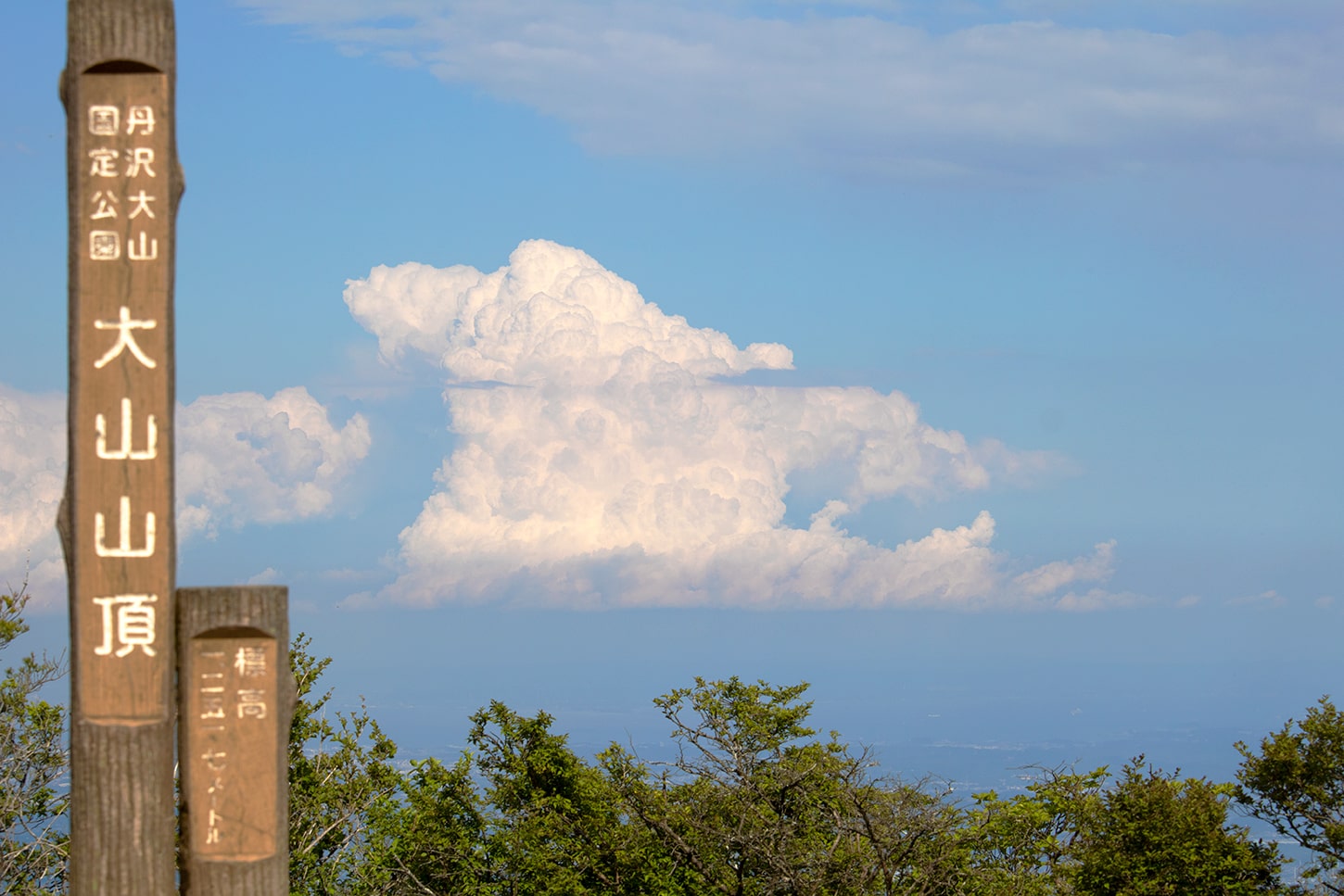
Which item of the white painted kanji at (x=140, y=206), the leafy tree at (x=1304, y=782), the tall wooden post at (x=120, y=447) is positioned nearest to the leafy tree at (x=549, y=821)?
the leafy tree at (x=1304, y=782)

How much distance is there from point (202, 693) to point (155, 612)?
0.38m

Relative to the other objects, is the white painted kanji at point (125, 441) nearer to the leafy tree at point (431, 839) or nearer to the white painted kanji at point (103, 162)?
the white painted kanji at point (103, 162)

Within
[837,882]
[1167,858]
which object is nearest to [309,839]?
[837,882]

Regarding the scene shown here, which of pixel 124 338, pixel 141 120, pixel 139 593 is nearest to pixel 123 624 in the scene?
pixel 139 593

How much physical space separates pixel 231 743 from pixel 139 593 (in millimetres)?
684

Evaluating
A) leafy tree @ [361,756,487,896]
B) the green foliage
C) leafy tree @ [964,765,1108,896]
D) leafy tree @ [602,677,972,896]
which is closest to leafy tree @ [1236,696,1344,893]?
the green foliage

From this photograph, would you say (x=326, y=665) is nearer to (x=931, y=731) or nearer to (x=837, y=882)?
(x=837, y=882)

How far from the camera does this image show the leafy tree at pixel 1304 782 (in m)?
16.1

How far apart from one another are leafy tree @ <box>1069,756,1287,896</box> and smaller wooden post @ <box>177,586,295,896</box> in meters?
12.4

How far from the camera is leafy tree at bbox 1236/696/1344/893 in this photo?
1612 cm

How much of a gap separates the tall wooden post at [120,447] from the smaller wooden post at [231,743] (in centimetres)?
12

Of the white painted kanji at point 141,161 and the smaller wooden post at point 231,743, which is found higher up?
the white painted kanji at point 141,161

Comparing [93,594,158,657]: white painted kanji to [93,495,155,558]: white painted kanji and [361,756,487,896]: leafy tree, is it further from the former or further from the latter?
[361,756,487,896]: leafy tree

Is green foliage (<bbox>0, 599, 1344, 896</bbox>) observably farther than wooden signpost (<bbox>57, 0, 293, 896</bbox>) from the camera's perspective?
Yes
